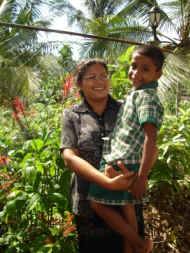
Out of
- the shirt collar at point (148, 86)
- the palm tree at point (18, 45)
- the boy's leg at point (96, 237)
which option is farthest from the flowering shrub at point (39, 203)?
the palm tree at point (18, 45)

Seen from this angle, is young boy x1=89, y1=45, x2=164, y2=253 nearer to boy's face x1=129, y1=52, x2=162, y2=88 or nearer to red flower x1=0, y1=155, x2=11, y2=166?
boy's face x1=129, y1=52, x2=162, y2=88

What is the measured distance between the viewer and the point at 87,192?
1.94m

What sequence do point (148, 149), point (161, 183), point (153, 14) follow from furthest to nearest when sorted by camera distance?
point (153, 14), point (161, 183), point (148, 149)

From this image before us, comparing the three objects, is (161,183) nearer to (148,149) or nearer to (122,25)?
(148,149)

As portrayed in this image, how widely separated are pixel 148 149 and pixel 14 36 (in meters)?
7.56

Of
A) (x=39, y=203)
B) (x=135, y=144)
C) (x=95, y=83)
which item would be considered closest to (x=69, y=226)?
(x=39, y=203)

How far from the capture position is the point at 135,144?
1.80 meters

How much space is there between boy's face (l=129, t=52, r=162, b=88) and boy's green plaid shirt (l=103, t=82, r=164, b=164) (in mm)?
33

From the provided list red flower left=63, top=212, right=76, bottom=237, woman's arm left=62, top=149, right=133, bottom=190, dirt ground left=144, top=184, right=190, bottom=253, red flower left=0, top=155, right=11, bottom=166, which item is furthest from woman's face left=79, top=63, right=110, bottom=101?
dirt ground left=144, top=184, right=190, bottom=253

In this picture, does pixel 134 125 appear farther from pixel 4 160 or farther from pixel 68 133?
pixel 4 160

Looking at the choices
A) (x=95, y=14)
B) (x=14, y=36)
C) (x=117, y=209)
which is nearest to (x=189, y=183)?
(x=117, y=209)

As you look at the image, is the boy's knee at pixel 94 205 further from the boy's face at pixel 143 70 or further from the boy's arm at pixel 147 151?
the boy's face at pixel 143 70

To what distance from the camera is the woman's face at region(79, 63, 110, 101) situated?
6.26 ft

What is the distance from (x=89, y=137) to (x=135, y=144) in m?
0.22
